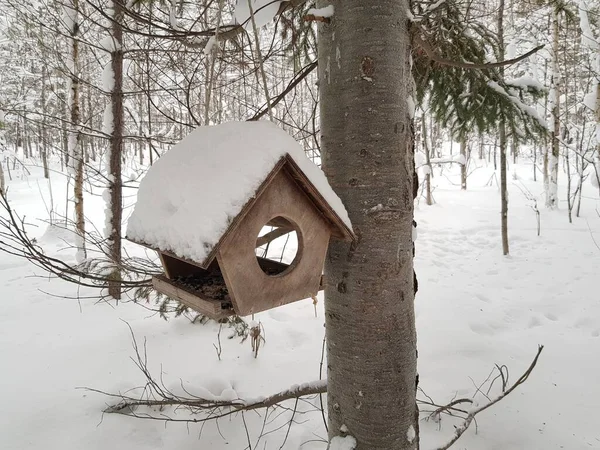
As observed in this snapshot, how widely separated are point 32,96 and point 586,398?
24.8 m

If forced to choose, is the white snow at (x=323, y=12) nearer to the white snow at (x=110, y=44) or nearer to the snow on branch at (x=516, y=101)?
the snow on branch at (x=516, y=101)

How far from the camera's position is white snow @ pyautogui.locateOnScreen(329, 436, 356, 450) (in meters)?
1.26

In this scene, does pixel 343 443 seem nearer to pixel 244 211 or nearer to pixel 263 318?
pixel 244 211

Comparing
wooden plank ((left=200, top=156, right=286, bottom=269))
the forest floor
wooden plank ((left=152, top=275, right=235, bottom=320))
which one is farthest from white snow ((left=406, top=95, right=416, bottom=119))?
the forest floor

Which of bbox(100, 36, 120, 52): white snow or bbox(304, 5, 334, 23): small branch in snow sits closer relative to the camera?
bbox(304, 5, 334, 23): small branch in snow

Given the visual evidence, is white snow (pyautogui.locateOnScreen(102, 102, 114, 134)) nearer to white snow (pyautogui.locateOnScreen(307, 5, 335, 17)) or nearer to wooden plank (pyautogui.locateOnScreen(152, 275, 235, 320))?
wooden plank (pyautogui.locateOnScreen(152, 275, 235, 320))

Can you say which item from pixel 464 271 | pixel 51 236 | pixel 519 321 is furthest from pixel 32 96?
pixel 519 321

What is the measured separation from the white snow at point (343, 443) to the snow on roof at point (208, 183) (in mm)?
708

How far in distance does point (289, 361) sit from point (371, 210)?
2803 millimetres

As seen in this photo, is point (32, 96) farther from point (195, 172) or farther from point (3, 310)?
point (195, 172)

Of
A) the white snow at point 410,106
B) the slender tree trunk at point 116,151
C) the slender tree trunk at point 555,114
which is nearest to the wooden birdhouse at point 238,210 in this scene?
the white snow at point 410,106

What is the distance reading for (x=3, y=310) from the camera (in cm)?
521

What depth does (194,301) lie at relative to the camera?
119 cm

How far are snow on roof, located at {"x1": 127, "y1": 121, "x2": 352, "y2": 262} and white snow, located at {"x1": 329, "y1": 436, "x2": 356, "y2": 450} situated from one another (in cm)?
71
